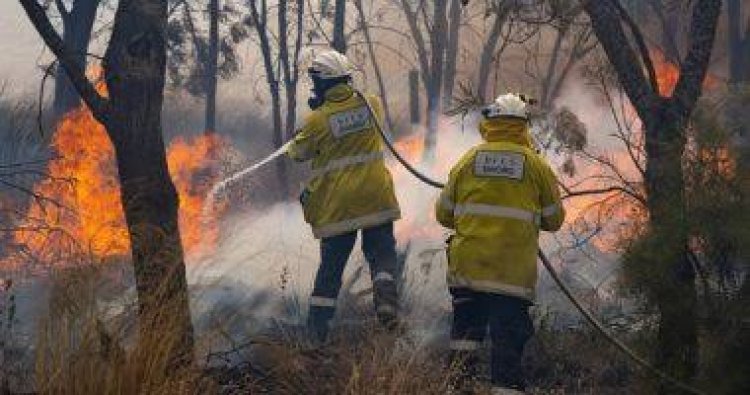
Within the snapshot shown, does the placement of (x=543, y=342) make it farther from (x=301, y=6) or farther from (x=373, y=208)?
(x=301, y=6)

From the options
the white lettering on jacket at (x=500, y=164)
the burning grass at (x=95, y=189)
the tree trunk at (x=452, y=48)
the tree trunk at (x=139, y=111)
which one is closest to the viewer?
the tree trunk at (x=139, y=111)

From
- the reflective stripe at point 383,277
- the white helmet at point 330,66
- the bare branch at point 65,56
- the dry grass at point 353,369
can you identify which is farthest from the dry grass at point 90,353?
the white helmet at point 330,66

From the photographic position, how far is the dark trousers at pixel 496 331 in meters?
5.31

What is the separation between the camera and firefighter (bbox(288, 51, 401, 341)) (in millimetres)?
6699

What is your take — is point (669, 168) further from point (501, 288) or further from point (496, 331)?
point (496, 331)

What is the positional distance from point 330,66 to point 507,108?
1657 mm

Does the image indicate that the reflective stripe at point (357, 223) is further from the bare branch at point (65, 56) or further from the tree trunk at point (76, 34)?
the tree trunk at point (76, 34)

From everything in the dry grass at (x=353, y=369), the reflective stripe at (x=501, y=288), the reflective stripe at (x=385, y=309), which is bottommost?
the dry grass at (x=353, y=369)

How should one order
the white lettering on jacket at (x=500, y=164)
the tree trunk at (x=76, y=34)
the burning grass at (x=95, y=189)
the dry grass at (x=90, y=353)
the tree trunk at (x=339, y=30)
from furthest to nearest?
the tree trunk at (x=76, y=34) < the tree trunk at (x=339, y=30) < the burning grass at (x=95, y=189) < the white lettering on jacket at (x=500, y=164) < the dry grass at (x=90, y=353)

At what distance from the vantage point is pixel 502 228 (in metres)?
5.30

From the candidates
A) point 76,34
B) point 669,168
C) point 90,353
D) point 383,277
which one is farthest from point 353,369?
point 76,34

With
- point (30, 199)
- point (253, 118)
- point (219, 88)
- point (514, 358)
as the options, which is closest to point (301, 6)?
point (30, 199)

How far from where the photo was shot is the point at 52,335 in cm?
379

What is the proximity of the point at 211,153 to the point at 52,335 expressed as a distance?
21.4m
